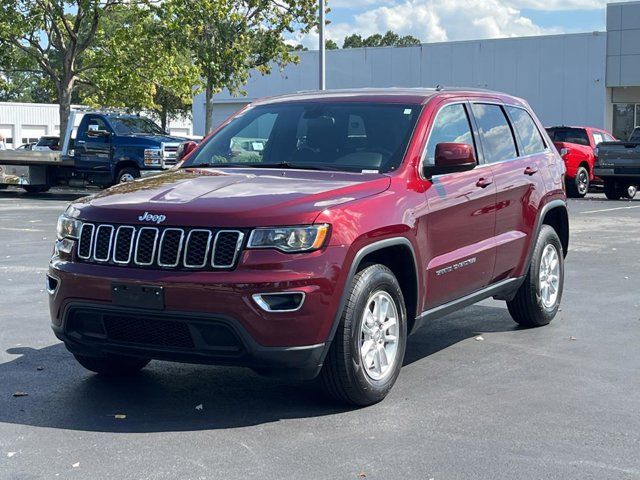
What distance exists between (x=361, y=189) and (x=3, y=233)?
11279 millimetres

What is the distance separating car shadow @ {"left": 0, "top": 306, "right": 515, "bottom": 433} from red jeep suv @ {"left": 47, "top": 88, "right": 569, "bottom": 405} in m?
0.23

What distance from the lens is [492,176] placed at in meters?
6.91

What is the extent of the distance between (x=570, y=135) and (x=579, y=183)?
1.57 m

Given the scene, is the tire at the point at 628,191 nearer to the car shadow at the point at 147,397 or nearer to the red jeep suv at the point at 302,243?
the red jeep suv at the point at 302,243

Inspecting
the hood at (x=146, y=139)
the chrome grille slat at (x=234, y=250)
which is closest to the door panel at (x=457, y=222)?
the chrome grille slat at (x=234, y=250)

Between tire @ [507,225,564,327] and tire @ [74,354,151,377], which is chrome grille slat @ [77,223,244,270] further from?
tire @ [507,225,564,327]

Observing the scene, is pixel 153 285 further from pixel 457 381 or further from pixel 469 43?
pixel 469 43

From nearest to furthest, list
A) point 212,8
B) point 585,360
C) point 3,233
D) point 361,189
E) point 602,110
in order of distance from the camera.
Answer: point 361,189 → point 585,360 → point 3,233 → point 212,8 → point 602,110

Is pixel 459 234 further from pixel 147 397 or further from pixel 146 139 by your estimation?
pixel 146 139

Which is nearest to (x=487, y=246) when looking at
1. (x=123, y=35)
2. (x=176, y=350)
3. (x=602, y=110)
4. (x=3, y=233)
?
(x=176, y=350)

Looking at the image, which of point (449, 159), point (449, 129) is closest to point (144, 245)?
point (449, 159)

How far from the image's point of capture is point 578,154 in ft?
83.9

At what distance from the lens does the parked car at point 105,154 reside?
76.5 feet

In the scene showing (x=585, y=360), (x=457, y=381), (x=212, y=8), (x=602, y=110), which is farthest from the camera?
(x=602, y=110)
